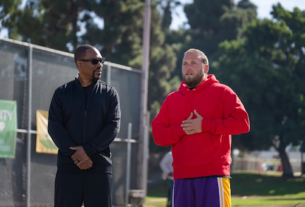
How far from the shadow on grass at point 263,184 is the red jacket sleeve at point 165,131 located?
2357cm

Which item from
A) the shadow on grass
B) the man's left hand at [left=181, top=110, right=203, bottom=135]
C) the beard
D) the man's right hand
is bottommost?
the shadow on grass

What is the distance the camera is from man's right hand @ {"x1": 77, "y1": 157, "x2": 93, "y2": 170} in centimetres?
477

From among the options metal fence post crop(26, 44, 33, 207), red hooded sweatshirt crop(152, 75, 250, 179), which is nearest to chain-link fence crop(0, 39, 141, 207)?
metal fence post crop(26, 44, 33, 207)

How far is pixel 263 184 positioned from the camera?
33.4 meters

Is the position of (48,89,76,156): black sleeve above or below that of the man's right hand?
above

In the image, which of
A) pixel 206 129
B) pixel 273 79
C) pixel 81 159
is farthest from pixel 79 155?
pixel 273 79

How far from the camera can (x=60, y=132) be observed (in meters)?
4.88

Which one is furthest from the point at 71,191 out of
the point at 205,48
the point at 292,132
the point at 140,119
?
the point at 205,48

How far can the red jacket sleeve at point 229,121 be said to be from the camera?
446 cm

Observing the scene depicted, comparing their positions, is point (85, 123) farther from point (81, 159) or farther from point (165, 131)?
point (165, 131)

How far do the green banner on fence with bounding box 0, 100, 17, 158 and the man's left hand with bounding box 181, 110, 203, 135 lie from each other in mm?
5448

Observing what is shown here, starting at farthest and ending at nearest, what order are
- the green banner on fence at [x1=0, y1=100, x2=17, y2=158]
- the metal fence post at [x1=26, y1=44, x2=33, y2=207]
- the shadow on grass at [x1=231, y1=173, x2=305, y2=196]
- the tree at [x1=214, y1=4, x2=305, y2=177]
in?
the tree at [x1=214, y1=4, x2=305, y2=177]
the shadow on grass at [x1=231, y1=173, x2=305, y2=196]
the metal fence post at [x1=26, y1=44, x2=33, y2=207]
the green banner on fence at [x1=0, y1=100, x2=17, y2=158]

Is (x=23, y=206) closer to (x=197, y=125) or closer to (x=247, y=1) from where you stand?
(x=197, y=125)

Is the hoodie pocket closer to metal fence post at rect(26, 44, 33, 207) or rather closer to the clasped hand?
the clasped hand
